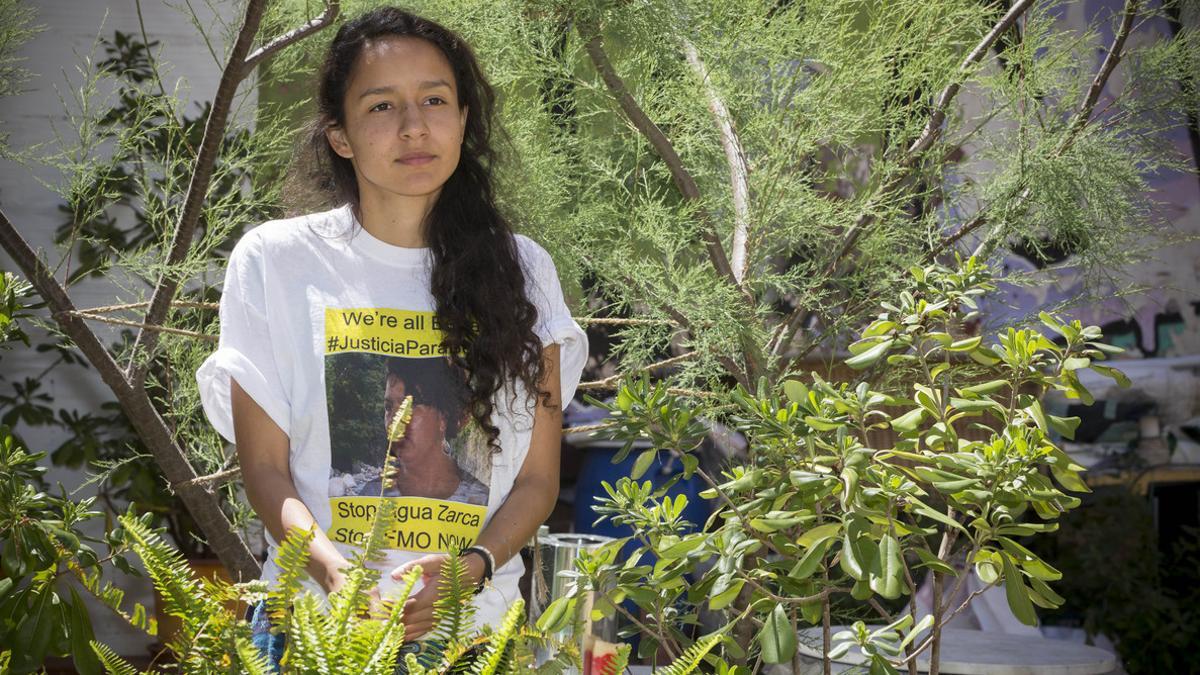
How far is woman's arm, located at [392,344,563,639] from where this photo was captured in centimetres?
122

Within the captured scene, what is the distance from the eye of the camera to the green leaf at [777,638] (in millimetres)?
1183

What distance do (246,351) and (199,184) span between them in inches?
23.8

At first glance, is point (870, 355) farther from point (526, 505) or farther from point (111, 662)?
point (111, 662)

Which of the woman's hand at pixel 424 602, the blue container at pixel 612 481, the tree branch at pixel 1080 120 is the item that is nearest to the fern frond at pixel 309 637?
the woman's hand at pixel 424 602

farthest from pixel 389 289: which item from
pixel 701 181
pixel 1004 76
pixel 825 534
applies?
pixel 1004 76

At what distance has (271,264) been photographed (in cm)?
142

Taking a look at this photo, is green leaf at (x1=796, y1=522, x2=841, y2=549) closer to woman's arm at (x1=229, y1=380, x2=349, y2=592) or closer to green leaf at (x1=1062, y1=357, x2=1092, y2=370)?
green leaf at (x1=1062, y1=357, x2=1092, y2=370)

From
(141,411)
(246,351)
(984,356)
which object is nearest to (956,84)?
(984,356)

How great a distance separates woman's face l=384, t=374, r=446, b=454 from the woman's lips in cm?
26

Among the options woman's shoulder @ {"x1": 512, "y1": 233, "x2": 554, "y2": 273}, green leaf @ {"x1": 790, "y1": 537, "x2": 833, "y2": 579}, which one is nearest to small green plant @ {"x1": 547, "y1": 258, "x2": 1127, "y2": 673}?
green leaf @ {"x1": 790, "y1": 537, "x2": 833, "y2": 579}

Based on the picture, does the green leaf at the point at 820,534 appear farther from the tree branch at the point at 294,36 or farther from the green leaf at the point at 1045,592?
the tree branch at the point at 294,36

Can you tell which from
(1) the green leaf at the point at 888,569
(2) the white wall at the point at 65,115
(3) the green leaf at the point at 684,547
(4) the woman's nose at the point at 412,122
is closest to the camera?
(1) the green leaf at the point at 888,569

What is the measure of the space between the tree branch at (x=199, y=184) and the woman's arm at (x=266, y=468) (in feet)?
1.97

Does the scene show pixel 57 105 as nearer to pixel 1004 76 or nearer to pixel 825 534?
pixel 1004 76
